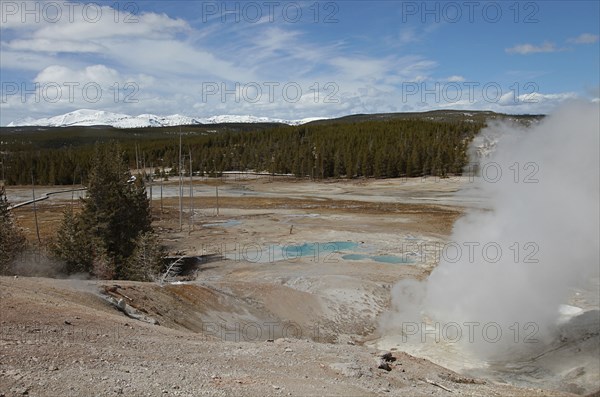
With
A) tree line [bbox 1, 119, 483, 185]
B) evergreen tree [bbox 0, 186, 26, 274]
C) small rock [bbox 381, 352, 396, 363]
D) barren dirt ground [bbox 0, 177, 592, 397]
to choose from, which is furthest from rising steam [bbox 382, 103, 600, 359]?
tree line [bbox 1, 119, 483, 185]

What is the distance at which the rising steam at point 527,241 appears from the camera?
13.6m

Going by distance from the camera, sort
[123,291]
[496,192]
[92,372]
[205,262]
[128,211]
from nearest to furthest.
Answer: [92,372], [123,291], [496,192], [128,211], [205,262]

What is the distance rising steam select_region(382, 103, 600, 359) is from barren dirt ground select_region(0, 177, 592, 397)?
11.2 ft

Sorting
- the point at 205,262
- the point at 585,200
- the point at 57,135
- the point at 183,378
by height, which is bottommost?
the point at 205,262

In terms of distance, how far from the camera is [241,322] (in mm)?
16000

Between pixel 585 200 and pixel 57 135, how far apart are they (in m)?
193

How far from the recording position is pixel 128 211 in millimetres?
25297

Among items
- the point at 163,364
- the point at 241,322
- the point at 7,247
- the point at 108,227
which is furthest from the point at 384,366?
the point at 108,227

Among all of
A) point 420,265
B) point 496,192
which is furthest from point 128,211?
point 496,192

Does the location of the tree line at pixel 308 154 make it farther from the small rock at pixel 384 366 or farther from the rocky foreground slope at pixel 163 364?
the small rock at pixel 384 366

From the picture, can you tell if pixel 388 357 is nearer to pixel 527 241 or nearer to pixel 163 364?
pixel 163 364

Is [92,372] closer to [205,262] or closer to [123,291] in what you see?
[123,291]

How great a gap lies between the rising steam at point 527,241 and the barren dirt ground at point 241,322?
342cm

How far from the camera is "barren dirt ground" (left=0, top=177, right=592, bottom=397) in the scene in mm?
7414
